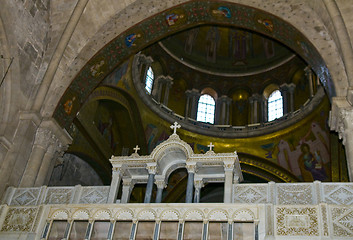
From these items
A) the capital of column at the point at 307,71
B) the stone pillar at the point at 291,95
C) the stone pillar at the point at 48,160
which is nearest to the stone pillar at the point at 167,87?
the stone pillar at the point at 291,95

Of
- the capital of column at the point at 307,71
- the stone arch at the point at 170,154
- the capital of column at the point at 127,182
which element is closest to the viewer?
the stone arch at the point at 170,154

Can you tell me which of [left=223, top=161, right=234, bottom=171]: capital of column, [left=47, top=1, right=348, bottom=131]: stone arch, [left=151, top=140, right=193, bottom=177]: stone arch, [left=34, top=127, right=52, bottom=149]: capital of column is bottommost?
[left=223, top=161, right=234, bottom=171]: capital of column

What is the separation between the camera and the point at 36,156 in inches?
535

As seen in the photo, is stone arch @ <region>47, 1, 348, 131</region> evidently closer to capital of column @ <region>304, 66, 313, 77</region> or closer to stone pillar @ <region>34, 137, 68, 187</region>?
stone pillar @ <region>34, 137, 68, 187</region>

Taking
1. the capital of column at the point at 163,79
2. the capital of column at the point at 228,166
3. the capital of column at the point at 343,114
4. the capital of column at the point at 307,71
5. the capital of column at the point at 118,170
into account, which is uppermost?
the capital of column at the point at 307,71

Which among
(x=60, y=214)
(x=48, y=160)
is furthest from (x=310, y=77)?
(x=60, y=214)

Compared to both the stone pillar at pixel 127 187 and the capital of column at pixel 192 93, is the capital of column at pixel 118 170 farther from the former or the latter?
the capital of column at pixel 192 93

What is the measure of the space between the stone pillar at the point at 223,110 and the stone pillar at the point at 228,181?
11126 mm

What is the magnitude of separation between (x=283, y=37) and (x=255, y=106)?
825 centimetres

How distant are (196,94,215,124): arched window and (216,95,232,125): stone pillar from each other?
0.40 m

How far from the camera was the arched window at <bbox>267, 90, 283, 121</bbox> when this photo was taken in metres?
22.3

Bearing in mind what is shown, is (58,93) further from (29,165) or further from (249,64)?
(249,64)

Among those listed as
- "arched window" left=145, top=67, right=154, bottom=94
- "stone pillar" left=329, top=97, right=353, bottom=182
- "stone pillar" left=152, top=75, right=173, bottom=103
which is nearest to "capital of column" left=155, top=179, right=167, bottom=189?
"stone pillar" left=329, top=97, right=353, bottom=182

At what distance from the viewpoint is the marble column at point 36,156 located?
43.1 feet
